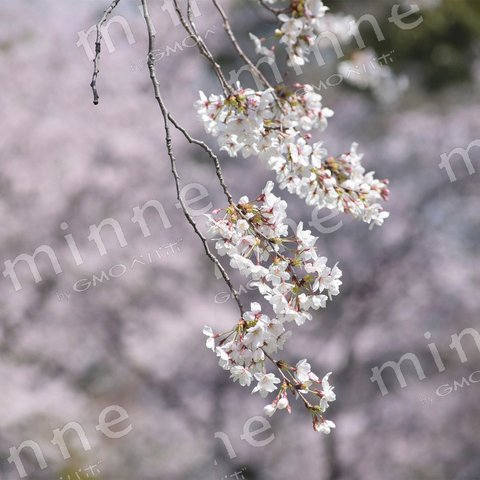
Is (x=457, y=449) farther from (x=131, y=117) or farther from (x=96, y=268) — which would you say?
(x=131, y=117)

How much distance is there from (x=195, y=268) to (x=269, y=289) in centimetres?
441

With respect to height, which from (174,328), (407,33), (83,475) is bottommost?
(83,475)

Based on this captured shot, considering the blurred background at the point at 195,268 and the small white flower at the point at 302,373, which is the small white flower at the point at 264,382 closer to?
the small white flower at the point at 302,373

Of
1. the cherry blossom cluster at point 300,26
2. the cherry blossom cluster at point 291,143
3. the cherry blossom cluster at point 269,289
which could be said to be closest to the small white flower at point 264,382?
the cherry blossom cluster at point 269,289

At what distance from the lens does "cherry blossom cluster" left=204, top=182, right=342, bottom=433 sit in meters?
1.38

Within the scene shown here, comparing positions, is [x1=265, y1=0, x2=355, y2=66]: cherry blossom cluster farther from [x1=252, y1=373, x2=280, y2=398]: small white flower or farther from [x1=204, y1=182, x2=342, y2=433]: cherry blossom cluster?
[x1=252, y1=373, x2=280, y2=398]: small white flower

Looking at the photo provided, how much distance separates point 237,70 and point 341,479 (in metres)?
3.51

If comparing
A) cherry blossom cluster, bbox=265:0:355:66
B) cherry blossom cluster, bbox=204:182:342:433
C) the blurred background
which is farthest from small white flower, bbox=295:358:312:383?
the blurred background

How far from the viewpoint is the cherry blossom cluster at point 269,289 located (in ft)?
4.52

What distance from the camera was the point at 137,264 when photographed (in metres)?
5.53

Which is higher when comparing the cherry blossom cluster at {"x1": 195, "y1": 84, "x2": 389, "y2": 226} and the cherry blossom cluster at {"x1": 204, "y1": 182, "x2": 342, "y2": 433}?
the cherry blossom cluster at {"x1": 195, "y1": 84, "x2": 389, "y2": 226}

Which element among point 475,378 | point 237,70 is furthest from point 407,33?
point 475,378

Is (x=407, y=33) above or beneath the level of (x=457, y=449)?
above

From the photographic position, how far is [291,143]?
1574mm
